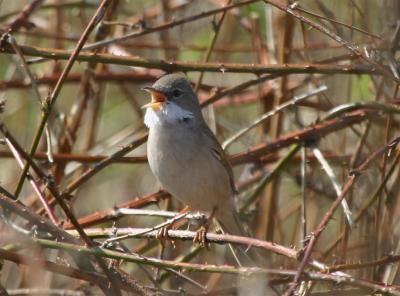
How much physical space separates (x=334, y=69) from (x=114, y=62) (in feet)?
3.96

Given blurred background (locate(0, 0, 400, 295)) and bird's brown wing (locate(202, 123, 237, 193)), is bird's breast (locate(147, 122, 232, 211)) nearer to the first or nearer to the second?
bird's brown wing (locate(202, 123, 237, 193))

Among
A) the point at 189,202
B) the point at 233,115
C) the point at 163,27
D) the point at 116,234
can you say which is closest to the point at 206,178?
the point at 189,202

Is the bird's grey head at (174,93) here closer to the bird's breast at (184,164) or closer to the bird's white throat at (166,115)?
the bird's white throat at (166,115)

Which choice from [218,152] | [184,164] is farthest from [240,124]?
[184,164]

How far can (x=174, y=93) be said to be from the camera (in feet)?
16.6

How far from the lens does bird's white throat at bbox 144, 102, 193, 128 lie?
4.99 m

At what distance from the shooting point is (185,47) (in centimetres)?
614

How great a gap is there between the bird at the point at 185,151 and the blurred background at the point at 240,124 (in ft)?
0.47

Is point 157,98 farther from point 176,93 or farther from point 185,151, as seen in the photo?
point 185,151

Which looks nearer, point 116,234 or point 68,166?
point 116,234

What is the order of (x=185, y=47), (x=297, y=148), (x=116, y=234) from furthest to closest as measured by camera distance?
(x=185, y=47)
(x=297, y=148)
(x=116, y=234)

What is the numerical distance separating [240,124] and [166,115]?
70.4 inches

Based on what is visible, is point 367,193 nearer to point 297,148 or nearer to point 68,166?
point 297,148

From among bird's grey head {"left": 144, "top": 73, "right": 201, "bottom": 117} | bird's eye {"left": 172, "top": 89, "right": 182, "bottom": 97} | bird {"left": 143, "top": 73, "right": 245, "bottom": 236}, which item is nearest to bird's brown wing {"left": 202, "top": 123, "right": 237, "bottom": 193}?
bird {"left": 143, "top": 73, "right": 245, "bottom": 236}
